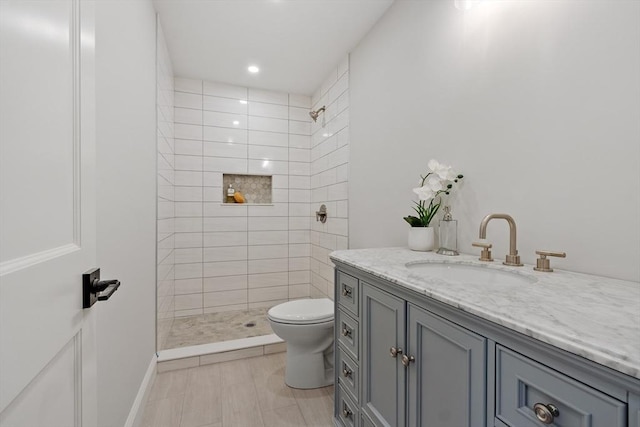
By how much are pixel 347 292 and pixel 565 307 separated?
33.5 inches

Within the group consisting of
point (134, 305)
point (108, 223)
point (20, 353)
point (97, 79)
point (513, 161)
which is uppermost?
point (97, 79)

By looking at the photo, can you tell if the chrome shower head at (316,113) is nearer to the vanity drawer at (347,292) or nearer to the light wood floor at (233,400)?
the vanity drawer at (347,292)

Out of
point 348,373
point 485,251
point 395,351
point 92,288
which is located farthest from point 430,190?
point 92,288

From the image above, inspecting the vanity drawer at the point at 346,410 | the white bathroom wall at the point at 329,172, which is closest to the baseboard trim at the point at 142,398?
the vanity drawer at the point at 346,410

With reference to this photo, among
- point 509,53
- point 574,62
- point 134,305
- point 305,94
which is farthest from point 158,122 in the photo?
point 574,62

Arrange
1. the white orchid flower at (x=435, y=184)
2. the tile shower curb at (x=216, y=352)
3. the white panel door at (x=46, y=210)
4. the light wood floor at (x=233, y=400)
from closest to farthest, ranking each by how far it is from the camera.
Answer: the white panel door at (x=46, y=210) → the white orchid flower at (x=435, y=184) → the light wood floor at (x=233, y=400) → the tile shower curb at (x=216, y=352)

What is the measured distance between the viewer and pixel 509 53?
1200mm

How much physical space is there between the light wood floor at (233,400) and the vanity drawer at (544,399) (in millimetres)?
1257

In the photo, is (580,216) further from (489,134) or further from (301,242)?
(301,242)

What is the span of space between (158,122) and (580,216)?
243 cm

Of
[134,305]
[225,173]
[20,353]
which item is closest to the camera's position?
[20,353]

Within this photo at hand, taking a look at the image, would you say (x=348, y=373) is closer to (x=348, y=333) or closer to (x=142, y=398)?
(x=348, y=333)

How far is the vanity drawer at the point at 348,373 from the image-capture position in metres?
1.29

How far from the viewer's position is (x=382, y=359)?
110 centimetres
